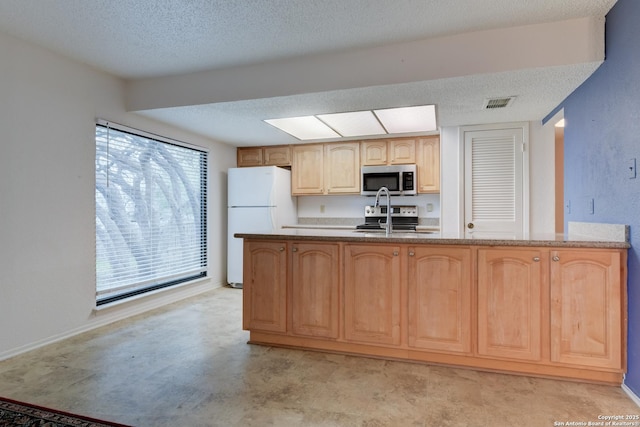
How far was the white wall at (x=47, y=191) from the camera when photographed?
263 cm

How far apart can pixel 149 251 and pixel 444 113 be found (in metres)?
3.54

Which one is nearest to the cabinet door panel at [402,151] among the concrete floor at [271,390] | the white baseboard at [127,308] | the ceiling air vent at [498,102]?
the ceiling air vent at [498,102]

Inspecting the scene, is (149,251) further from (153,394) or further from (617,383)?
(617,383)

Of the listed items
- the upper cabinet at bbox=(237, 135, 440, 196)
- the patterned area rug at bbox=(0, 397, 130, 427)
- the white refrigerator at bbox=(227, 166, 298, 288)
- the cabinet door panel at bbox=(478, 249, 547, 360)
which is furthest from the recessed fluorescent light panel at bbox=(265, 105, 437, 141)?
the patterned area rug at bbox=(0, 397, 130, 427)

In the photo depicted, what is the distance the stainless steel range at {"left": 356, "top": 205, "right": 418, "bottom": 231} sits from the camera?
509 centimetres

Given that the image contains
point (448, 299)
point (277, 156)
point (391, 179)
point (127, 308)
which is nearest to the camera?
point (448, 299)

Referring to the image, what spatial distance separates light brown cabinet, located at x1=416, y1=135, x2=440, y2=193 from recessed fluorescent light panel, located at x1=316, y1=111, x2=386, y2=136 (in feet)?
2.00

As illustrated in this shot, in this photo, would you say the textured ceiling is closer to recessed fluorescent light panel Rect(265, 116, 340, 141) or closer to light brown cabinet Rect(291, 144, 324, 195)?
recessed fluorescent light panel Rect(265, 116, 340, 141)

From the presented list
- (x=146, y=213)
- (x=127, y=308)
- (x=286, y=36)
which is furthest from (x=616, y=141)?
(x=127, y=308)

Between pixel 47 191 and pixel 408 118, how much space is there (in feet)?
11.4

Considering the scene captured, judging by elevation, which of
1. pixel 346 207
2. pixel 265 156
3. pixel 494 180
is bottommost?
pixel 346 207

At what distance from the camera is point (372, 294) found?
2.57 m

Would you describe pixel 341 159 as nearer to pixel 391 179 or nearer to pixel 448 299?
pixel 391 179

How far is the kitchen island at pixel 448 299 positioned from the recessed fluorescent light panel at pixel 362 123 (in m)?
1.59
